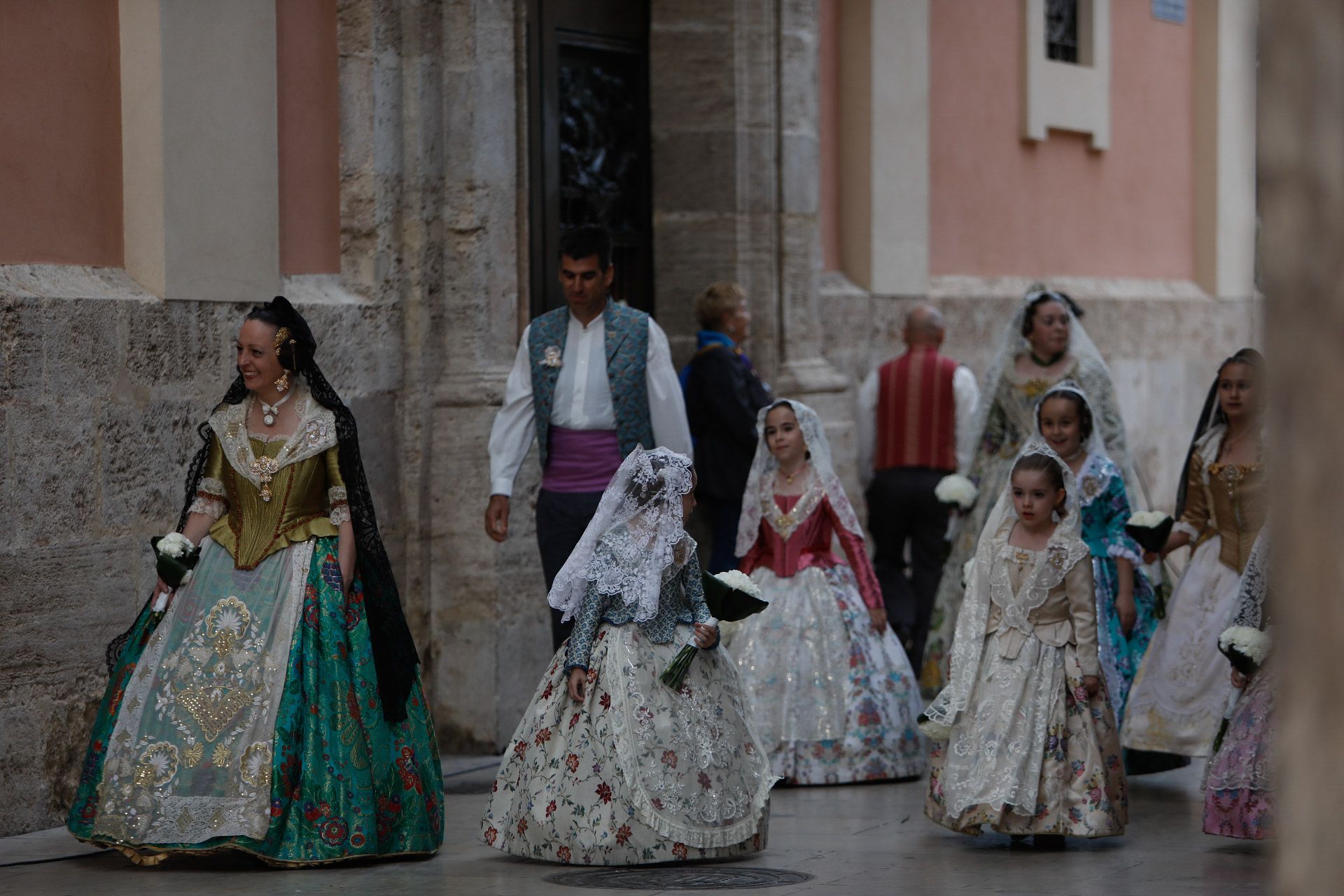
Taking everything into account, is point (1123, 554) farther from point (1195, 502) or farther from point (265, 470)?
point (265, 470)

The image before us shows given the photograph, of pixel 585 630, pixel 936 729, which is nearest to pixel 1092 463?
pixel 936 729

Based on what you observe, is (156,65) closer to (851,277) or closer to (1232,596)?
(1232,596)

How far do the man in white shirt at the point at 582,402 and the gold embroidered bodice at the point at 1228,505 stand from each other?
77.5 inches

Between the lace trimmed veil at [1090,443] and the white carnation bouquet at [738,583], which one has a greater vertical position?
the lace trimmed veil at [1090,443]

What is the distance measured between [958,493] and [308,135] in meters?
3.18

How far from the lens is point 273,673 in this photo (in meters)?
6.43

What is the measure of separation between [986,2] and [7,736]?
336 inches

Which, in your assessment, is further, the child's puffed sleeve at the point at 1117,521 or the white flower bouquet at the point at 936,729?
the child's puffed sleeve at the point at 1117,521

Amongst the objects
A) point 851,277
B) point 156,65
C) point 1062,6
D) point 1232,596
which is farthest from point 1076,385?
point 1062,6

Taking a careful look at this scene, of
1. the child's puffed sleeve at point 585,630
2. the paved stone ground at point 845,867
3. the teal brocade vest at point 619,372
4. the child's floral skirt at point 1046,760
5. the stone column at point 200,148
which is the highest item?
the stone column at point 200,148

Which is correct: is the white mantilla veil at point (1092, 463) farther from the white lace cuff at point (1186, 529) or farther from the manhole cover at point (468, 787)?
the manhole cover at point (468, 787)

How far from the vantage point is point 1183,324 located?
51.1 ft

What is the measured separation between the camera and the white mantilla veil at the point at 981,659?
683cm

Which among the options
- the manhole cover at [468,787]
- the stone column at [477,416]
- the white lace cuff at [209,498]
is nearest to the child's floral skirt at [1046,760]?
the manhole cover at [468,787]
